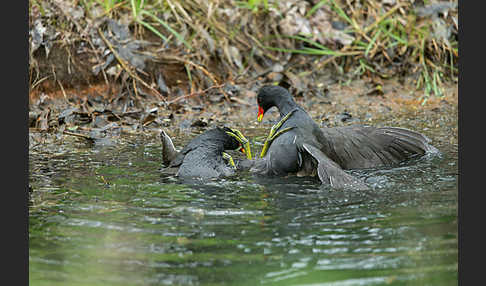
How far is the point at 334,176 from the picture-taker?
189 inches

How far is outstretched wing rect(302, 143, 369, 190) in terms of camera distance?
471 centimetres

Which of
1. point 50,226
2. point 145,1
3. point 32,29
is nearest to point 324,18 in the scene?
point 145,1

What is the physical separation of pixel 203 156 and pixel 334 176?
3.64ft

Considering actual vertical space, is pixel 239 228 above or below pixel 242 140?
below

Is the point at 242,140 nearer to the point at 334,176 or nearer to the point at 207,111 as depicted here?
the point at 334,176

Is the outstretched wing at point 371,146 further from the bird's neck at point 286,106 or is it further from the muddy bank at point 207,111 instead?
the muddy bank at point 207,111

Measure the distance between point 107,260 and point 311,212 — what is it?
1375mm

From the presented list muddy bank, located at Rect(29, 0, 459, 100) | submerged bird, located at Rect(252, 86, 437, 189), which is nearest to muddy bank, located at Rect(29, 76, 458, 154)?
muddy bank, located at Rect(29, 0, 459, 100)

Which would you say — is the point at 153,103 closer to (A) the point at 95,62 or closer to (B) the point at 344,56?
(A) the point at 95,62

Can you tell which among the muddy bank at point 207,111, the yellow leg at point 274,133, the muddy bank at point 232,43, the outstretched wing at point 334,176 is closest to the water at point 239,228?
the outstretched wing at point 334,176

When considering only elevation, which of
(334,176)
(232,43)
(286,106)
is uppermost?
(232,43)

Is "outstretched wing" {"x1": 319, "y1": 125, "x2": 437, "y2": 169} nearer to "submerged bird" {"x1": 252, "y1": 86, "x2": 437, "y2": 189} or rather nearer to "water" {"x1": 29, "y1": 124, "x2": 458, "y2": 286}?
"submerged bird" {"x1": 252, "y1": 86, "x2": 437, "y2": 189}

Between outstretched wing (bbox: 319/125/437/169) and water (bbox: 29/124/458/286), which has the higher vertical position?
outstretched wing (bbox: 319/125/437/169)

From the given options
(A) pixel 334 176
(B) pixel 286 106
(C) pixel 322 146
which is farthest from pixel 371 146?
(A) pixel 334 176
